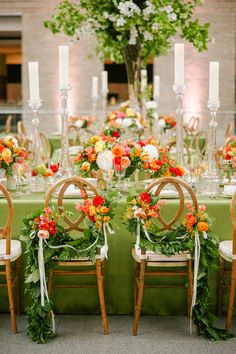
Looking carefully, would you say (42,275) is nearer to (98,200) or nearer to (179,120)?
(98,200)

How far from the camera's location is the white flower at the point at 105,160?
4.04 metres

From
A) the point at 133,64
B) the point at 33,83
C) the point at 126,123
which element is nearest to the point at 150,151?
the point at 33,83

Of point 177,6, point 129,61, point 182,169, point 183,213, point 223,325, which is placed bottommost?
point 223,325

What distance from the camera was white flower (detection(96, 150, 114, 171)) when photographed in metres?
4.04

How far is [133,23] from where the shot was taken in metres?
5.45

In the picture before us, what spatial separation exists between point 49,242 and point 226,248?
1.11 meters

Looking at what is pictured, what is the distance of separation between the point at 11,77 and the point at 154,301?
58.5ft

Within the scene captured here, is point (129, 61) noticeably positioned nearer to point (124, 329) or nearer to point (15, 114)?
point (124, 329)

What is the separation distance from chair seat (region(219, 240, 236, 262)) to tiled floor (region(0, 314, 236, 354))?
49 centimetres

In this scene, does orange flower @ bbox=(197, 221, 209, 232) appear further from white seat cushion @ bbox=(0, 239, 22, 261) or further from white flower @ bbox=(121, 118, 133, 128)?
white flower @ bbox=(121, 118, 133, 128)

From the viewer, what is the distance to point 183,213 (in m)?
4.07

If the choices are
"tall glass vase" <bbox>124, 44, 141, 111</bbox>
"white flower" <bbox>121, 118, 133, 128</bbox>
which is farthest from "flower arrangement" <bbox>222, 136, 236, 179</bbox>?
"tall glass vase" <bbox>124, 44, 141, 111</bbox>

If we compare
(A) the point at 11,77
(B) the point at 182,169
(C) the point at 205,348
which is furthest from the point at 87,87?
(C) the point at 205,348

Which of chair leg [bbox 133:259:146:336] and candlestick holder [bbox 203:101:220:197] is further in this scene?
candlestick holder [bbox 203:101:220:197]
